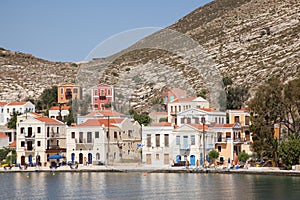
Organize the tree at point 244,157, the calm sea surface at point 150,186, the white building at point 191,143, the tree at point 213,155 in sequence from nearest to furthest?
the calm sea surface at point 150,186
the tree at point 244,157
the tree at point 213,155
the white building at point 191,143

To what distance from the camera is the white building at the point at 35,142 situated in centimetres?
8862

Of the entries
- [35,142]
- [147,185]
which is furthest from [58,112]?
[147,185]

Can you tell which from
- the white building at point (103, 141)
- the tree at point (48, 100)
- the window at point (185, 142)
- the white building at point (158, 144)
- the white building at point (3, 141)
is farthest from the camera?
the tree at point (48, 100)

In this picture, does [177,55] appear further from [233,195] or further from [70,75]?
[70,75]

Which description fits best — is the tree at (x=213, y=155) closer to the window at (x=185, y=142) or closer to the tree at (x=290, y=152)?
the window at (x=185, y=142)

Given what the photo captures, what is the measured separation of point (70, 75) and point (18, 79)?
12.2 metres

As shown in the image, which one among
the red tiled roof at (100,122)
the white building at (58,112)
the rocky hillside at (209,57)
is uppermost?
the rocky hillside at (209,57)

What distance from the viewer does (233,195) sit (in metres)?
53.3

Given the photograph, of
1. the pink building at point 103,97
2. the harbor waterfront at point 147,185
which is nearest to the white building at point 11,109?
the pink building at point 103,97

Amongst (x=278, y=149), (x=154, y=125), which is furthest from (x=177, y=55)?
(x=278, y=149)

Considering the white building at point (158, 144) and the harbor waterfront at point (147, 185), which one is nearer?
the harbor waterfront at point (147, 185)

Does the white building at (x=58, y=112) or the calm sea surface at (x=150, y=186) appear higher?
the white building at (x=58, y=112)

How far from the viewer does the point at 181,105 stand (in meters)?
90.0

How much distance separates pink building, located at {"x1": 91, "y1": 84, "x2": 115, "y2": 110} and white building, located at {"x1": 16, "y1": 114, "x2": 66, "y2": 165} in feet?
29.8
